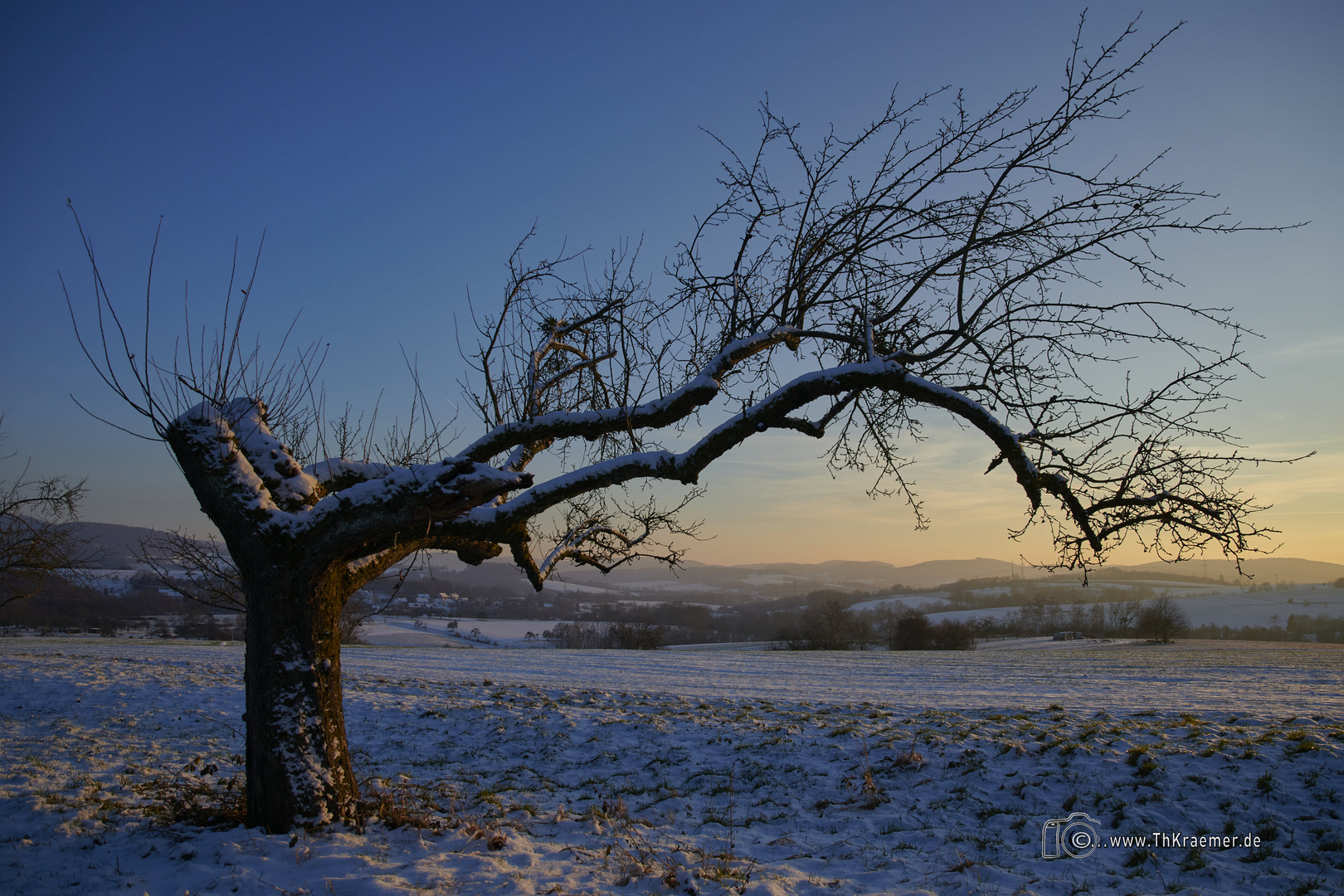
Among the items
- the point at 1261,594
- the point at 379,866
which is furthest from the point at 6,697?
the point at 1261,594

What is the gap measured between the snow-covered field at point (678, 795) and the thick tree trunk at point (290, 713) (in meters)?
0.19

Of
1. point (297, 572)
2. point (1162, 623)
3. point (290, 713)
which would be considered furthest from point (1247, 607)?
point (297, 572)

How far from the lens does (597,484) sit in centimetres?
518

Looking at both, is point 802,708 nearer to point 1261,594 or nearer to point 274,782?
point 274,782

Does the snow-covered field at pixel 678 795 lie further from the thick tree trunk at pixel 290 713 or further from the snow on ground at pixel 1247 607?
the snow on ground at pixel 1247 607

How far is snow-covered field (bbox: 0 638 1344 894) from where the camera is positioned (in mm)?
4277

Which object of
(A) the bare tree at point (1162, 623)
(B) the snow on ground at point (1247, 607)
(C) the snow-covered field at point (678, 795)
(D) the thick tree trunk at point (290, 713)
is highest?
(D) the thick tree trunk at point (290, 713)

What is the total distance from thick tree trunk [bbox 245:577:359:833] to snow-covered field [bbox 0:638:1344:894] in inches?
7.7

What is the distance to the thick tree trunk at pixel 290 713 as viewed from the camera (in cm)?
447

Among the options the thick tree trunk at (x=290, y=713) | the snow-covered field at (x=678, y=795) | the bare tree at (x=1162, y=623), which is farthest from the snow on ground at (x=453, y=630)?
the bare tree at (x=1162, y=623)

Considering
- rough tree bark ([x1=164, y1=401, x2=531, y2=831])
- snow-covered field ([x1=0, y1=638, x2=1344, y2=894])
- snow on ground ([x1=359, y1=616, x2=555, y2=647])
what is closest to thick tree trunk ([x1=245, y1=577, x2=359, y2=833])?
rough tree bark ([x1=164, y1=401, x2=531, y2=831])

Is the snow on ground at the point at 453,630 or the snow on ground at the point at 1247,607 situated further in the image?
the snow on ground at the point at 1247,607

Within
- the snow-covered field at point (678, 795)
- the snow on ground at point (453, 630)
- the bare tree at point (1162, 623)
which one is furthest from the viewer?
the snow on ground at point (453, 630)

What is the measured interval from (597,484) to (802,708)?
917 cm
